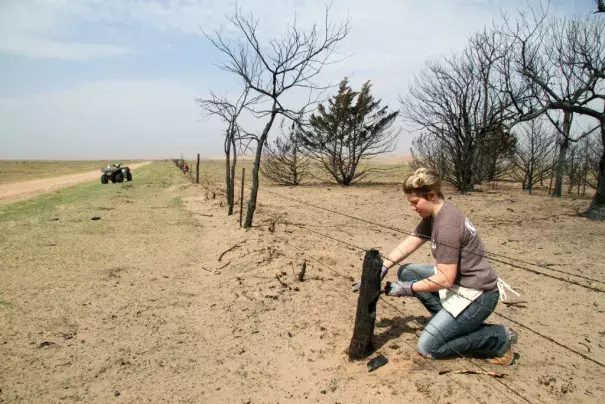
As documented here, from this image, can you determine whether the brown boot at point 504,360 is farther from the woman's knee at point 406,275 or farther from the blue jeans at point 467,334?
the woman's knee at point 406,275

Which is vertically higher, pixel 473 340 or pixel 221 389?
pixel 473 340

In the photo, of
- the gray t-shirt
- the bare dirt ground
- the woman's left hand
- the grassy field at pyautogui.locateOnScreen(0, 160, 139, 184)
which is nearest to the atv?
the grassy field at pyautogui.locateOnScreen(0, 160, 139, 184)

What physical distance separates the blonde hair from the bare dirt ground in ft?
4.28

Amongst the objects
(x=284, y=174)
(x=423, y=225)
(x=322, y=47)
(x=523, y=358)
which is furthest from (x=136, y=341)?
(x=284, y=174)

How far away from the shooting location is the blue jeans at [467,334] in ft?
9.85

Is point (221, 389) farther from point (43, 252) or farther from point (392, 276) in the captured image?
point (43, 252)

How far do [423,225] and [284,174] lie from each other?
1874 centimetres

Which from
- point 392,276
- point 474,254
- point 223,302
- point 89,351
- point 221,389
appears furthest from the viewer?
point 392,276

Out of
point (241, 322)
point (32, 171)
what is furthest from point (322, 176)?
point (32, 171)

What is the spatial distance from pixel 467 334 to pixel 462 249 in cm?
69

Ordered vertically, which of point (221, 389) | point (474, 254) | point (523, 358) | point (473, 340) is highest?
point (474, 254)

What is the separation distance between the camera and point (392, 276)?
5.83m

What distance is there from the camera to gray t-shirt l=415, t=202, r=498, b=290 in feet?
9.56

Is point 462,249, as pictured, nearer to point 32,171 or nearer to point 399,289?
point 399,289
